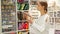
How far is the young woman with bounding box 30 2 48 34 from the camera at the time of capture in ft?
4.59

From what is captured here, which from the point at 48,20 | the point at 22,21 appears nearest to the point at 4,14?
the point at 22,21

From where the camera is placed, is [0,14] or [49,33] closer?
[0,14]

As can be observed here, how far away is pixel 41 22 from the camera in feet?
4.64

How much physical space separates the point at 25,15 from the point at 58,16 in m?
0.38

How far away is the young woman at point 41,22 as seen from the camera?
4.59 ft

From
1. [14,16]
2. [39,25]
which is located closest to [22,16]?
[14,16]

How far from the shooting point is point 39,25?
1.41 meters

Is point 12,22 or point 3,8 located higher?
point 3,8

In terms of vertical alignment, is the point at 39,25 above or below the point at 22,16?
below

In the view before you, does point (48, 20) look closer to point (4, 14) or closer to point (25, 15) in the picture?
point (25, 15)

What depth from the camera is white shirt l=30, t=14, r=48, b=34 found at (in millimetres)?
1396

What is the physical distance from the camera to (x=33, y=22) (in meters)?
1.40

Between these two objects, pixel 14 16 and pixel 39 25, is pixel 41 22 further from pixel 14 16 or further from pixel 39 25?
pixel 14 16

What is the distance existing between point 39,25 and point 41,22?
0.14ft
